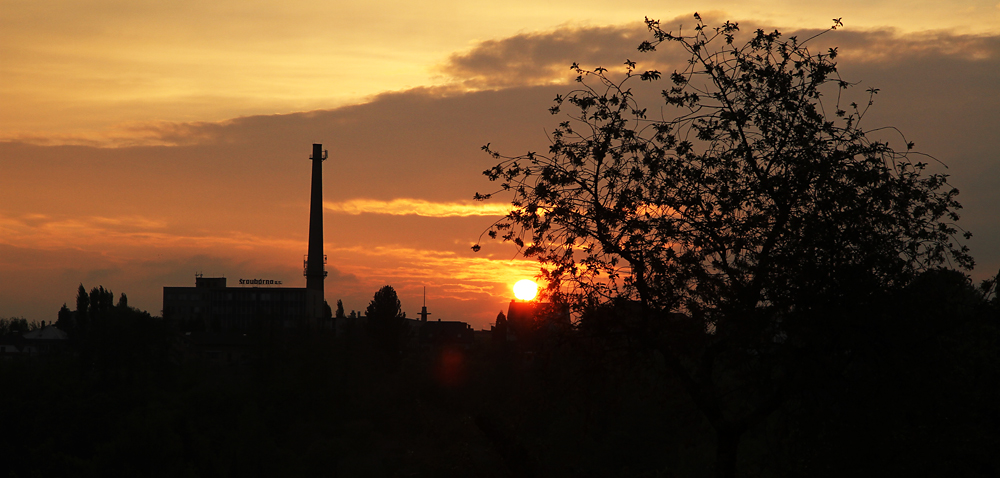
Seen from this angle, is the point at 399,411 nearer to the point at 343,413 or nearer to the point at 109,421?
the point at 343,413

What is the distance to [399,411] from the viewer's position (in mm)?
89500

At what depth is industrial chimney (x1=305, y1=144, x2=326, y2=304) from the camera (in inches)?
4803

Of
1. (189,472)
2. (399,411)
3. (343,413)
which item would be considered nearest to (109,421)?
(189,472)

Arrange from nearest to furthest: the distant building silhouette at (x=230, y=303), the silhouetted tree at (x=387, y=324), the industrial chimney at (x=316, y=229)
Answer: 1. the silhouetted tree at (x=387, y=324)
2. the industrial chimney at (x=316, y=229)
3. the distant building silhouette at (x=230, y=303)

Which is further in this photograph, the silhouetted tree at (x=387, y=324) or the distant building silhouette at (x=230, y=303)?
the distant building silhouette at (x=230, y=303)

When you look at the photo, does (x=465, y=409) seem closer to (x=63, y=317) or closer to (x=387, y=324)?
(x=387, y=324)

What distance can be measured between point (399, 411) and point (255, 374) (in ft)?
59.9

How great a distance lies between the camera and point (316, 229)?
121750mm

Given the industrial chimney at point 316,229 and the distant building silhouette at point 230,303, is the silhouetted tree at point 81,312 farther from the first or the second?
the industrial chimney at point 316,229

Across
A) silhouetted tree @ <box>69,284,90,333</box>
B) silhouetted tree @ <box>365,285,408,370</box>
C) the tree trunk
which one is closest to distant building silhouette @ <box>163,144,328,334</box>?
silhouetted tree @ <box>69,284,90,333</box>

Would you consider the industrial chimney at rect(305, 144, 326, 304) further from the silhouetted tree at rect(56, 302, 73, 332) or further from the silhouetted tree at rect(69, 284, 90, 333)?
the silhouetted tree at rect(56, 302, 73, 332)

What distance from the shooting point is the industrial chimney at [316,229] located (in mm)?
122000

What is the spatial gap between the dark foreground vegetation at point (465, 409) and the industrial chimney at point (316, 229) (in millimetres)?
20289

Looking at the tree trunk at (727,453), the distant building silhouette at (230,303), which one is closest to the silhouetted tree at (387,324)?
the distant building silhouette at (230,303)
